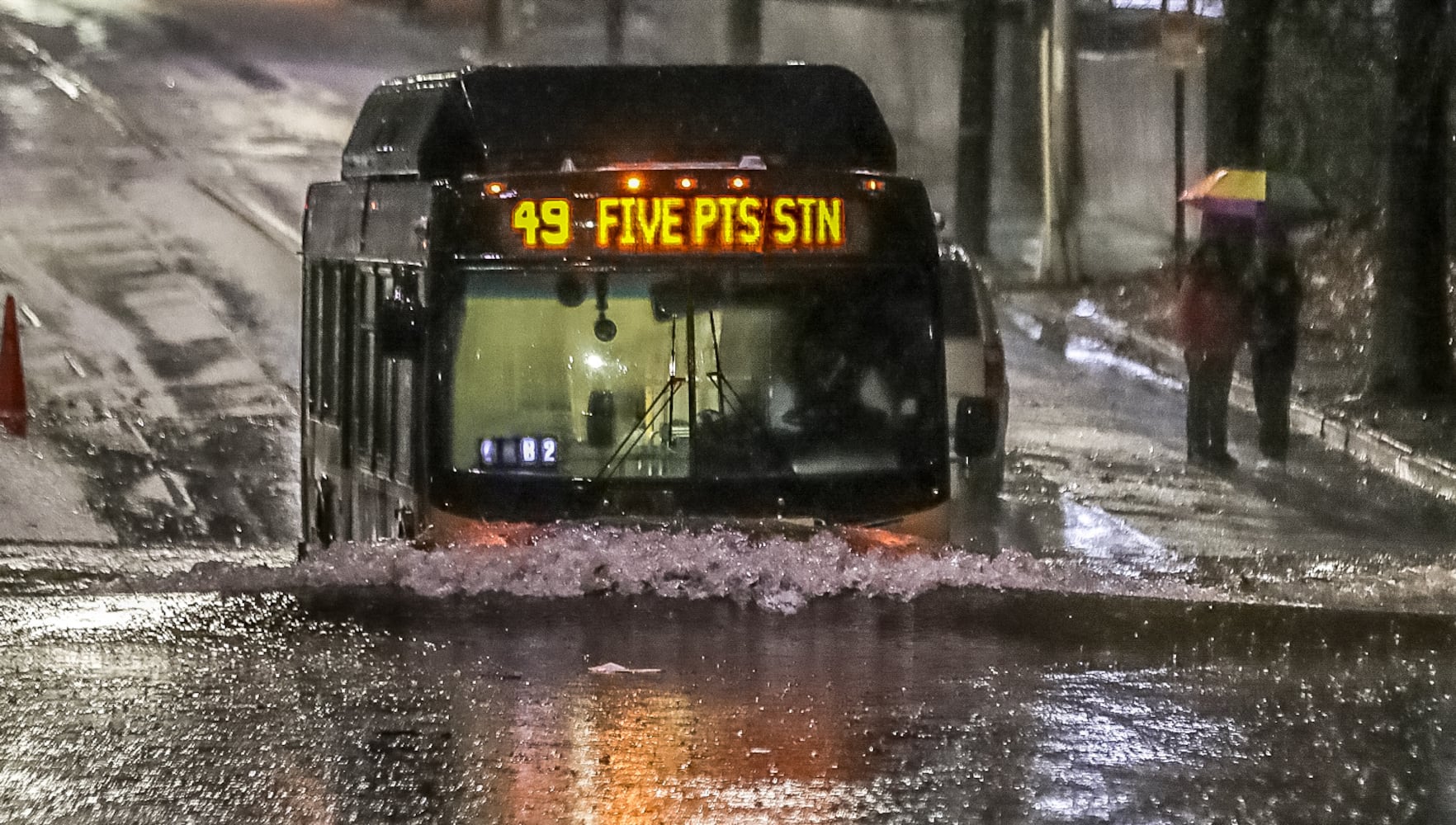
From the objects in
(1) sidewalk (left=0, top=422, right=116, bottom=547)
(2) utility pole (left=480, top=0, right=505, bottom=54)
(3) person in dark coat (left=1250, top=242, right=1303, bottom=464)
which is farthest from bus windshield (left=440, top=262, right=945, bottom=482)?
(2) utility pole (left=480, top=0, right=505, bottom=54)

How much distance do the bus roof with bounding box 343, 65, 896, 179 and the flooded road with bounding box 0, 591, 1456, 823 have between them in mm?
2835

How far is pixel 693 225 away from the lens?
9273 millimetres

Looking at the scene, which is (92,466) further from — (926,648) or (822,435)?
(926,648)

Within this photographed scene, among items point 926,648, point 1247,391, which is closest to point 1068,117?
point 1247,391

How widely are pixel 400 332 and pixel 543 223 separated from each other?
0.77 metres

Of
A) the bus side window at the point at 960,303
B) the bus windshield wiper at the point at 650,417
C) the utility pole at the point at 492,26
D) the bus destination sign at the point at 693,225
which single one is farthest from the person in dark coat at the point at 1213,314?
the utility pole at the point at 492,26

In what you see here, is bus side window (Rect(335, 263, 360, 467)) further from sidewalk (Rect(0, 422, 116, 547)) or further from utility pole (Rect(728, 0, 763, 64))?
utility pole (Rect(728, 0, 763, 64))

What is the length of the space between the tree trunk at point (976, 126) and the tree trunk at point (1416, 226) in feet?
41.7

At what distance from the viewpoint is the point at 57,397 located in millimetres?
20859

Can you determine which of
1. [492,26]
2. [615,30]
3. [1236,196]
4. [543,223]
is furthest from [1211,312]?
[492,26]

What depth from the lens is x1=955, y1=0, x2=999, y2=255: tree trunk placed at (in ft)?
109

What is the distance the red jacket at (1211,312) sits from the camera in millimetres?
17953

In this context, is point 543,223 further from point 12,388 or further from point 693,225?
point 12,388

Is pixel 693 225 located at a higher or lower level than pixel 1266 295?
higher
